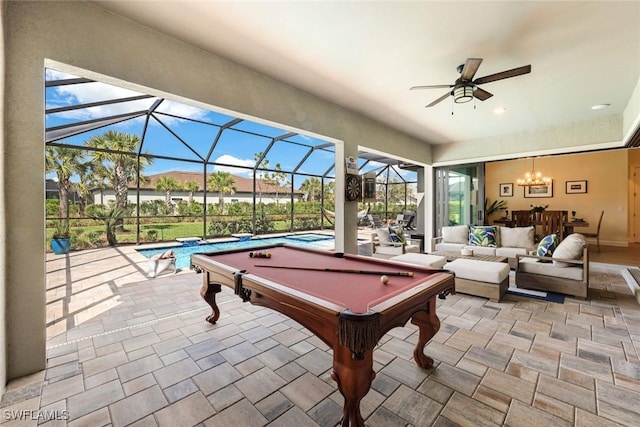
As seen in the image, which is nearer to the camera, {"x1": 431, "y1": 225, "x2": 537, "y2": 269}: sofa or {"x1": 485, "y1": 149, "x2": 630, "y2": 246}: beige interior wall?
Result: {"x1": 431, "y1": 225, "x2": 537, "y2": 269}: sofa

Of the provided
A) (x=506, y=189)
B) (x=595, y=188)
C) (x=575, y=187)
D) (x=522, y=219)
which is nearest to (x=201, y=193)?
(x=522, y=219)

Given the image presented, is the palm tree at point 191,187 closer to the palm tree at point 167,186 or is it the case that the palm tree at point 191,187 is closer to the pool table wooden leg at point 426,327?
the palm tree at point 167,186

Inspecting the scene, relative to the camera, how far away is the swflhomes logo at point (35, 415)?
169 cm

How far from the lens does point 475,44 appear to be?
293 cm

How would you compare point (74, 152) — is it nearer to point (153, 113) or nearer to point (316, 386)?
point (153, 113)

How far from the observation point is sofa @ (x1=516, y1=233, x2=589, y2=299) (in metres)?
3.75

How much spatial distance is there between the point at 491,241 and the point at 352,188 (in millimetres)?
3211

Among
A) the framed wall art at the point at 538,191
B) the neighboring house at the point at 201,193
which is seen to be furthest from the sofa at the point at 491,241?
the neighboring house at the point at 201,193

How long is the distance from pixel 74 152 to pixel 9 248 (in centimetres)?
686

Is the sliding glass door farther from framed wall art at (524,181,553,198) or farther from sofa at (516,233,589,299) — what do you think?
sofa at (516,233,589,299)

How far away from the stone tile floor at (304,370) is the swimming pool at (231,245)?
3.56 meters

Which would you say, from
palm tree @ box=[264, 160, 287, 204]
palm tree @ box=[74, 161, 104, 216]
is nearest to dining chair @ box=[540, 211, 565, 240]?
palm tree @ box=[264, 160, 287, 204]

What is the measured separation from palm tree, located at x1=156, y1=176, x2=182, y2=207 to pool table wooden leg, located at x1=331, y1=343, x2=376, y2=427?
933 centimetres

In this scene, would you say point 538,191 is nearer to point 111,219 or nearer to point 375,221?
point 375,221
